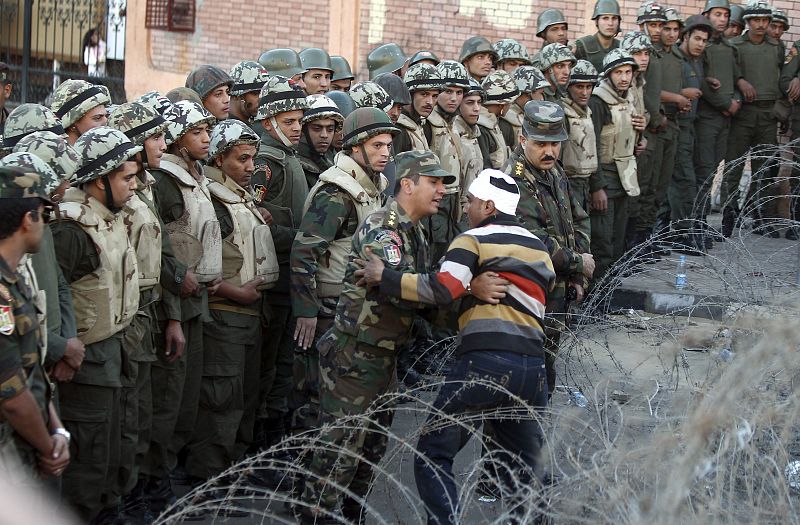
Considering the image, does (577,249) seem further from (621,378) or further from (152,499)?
(152,499)

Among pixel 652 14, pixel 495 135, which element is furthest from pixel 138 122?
pixel 652 14

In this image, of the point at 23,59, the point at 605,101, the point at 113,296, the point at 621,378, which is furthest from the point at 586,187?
the point at 23,59

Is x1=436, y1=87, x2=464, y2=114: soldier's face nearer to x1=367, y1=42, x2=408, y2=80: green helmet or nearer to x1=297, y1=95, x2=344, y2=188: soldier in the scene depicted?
x1=297, y1=95, x2=344, y2=188: soldier

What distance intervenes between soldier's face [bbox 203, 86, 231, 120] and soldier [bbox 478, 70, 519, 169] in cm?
244

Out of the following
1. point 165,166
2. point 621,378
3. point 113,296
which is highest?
point 165,166

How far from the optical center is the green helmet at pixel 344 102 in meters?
8.10

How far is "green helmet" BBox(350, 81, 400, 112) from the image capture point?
26.7 feet

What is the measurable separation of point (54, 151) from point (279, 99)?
2.29 meters

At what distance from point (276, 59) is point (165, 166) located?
400 cm

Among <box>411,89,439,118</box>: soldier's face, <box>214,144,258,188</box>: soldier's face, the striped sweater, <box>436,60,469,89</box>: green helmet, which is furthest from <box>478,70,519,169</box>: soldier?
the striped sweater

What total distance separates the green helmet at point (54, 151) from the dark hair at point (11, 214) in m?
0.76

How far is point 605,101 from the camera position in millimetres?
10547

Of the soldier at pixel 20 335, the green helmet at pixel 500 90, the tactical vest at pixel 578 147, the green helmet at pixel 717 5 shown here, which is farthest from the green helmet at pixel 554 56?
the soldier at pixel 20 335

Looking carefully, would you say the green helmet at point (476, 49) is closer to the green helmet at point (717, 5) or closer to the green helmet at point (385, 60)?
the green helmet at point (385, 60)
